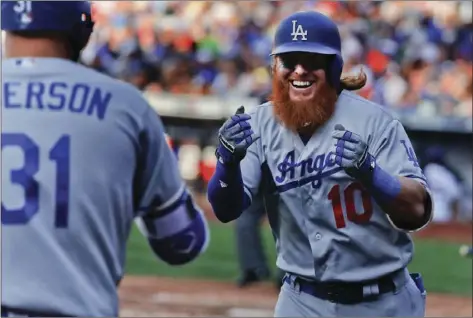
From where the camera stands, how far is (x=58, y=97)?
2.71m

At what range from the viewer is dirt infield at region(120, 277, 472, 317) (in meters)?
8.56

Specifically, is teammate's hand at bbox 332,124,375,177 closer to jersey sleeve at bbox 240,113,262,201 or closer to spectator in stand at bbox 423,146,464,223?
jersey sleeve at bbox 240,113,262,201

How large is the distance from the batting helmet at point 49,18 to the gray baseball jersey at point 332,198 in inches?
55.1

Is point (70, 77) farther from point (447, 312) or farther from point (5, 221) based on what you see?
point (447, 312)

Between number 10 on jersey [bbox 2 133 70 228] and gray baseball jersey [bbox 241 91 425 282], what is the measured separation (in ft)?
4.73

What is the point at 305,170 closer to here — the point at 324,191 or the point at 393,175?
the point at 324,191

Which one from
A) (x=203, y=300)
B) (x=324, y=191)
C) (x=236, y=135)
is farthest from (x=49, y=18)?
(x=203, y=300)

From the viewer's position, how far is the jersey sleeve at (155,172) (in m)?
2.77

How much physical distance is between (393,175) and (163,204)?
129 centimetres

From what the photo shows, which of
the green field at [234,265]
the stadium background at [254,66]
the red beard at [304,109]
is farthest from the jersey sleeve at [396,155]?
the stadium background at [254,66]

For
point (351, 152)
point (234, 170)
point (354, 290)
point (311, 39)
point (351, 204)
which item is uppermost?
point (311, 39)

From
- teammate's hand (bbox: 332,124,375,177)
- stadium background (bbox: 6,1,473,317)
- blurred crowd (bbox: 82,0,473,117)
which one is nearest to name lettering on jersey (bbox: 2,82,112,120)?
teammate's hand (bbox: 332,124,375,177)

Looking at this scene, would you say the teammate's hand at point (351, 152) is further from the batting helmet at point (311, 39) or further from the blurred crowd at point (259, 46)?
the blurred crowd at point (259, 46)

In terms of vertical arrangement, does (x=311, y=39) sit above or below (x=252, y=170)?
above
